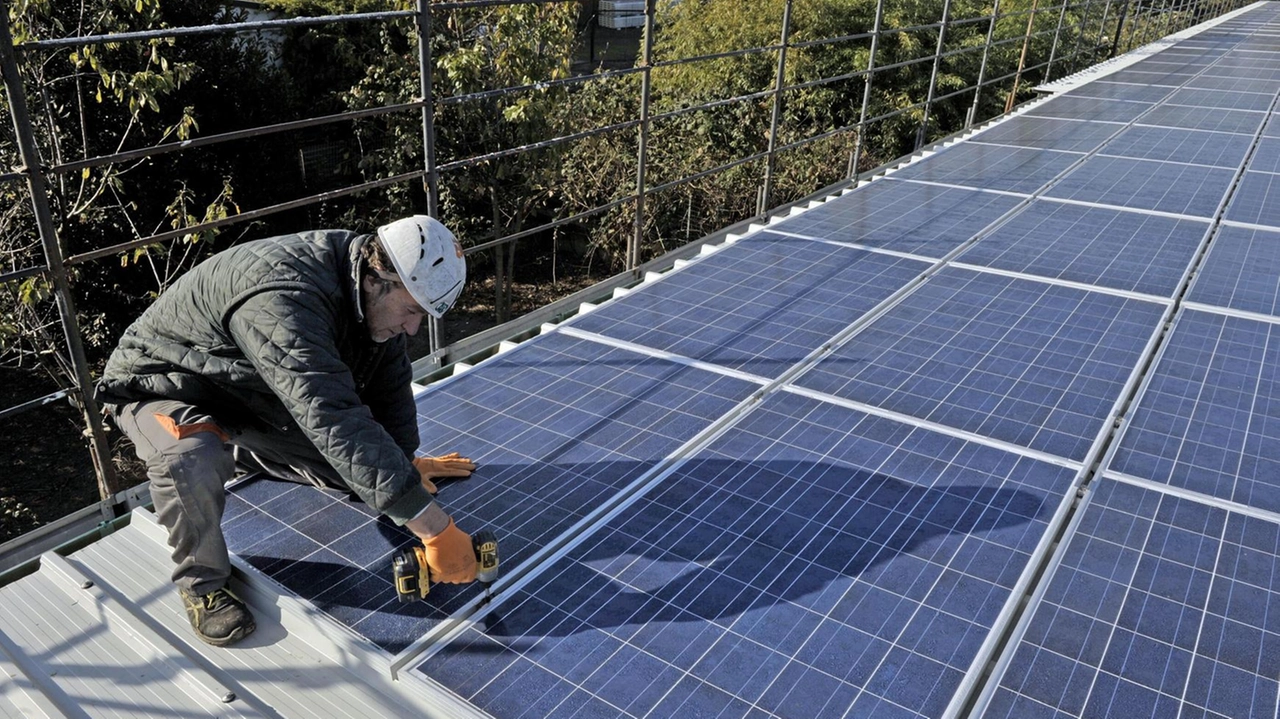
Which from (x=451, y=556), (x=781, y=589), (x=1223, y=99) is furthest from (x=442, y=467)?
(x=1223, y=99)

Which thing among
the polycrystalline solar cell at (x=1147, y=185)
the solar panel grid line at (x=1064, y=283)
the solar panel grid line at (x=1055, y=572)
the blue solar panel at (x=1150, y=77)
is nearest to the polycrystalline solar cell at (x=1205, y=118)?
the blue solar panel at (x=1150, y=77)

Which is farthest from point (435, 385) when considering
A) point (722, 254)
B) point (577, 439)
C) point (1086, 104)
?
point (1086, 104)

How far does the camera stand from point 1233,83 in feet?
40.8

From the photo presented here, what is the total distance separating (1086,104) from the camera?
10.5 meters

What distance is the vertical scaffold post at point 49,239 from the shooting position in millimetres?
2578

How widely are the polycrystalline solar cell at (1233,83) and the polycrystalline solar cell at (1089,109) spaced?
2.26m

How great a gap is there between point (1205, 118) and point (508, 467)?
972 cm

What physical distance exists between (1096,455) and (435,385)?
248 cm

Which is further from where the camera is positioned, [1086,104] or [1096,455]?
[1086,104]

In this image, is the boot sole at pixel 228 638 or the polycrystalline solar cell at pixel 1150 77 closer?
the boot sole at pixel 228 638

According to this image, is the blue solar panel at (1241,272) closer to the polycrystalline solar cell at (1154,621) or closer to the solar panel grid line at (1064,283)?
the solar panel grid line at (1064,283)

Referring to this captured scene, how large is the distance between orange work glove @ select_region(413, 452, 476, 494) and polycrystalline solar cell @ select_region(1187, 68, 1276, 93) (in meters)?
12.5

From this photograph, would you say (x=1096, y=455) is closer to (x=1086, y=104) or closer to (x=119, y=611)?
(x=119, y=611)

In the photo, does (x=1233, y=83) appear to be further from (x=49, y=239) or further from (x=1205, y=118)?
(x=49, y=239)
